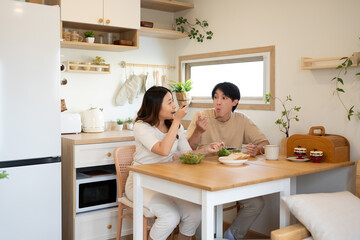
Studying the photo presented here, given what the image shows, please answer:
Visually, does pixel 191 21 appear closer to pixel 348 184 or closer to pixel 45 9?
pixel 45 9

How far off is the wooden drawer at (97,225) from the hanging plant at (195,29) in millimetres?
1810

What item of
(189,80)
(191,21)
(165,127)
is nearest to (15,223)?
(165,127)

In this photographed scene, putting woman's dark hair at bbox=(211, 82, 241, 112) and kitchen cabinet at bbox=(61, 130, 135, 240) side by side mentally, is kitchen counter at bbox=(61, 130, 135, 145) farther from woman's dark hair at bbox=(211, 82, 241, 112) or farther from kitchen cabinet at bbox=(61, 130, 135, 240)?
woman's dark hair at bbox=(211, 82, 241, 112)

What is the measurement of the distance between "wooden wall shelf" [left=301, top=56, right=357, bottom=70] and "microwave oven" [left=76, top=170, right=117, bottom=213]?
1.70 meters

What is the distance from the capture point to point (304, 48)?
3363 millimetres

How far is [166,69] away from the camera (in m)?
4.56

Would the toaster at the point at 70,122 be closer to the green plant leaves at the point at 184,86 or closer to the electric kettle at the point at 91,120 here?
the electric kettle at the point at 91,120

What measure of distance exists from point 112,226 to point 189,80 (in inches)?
63.6

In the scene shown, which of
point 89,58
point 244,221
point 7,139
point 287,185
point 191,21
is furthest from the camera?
point 191,21

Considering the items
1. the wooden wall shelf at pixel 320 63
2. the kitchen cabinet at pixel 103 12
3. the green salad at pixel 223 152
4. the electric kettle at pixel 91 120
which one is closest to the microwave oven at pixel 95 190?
the electric kettle at pixel 91 120

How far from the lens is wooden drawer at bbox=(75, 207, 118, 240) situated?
336cm

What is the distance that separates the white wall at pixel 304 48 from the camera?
121 inches

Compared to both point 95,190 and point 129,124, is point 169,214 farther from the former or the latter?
point 129,124

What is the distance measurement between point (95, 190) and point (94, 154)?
29cm
